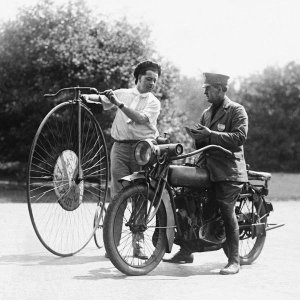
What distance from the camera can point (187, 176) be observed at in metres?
6.52

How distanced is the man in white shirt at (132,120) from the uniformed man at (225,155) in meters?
0.86

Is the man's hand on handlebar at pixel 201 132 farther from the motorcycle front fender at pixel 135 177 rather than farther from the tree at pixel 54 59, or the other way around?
the tree at pixel 54 59

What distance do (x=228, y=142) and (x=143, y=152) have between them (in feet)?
2.70

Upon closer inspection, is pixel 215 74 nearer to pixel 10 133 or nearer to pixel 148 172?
pixel 148 172

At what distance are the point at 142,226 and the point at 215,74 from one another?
1.64 m

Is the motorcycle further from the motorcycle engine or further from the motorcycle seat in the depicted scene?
the motorcycle seat

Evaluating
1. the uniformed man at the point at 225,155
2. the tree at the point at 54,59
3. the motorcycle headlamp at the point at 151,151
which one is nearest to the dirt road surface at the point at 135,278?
the uniformed man at the point at 225,155

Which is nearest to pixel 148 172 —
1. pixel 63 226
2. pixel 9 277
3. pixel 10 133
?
pixel 9 277

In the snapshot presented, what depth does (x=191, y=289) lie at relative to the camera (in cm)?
561

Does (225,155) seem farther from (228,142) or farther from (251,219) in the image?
(251,219)

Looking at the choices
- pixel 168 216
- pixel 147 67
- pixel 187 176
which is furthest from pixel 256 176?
pixel 147 67

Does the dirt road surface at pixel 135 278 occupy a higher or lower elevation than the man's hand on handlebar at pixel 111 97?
lower

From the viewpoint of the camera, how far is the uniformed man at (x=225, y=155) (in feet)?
21.4

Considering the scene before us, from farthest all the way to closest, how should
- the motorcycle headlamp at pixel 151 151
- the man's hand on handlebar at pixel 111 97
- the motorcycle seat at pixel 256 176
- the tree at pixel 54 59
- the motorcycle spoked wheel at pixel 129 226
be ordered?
the tree at pixel 54 59, the motorcycle seat at pixel 256 176, the man's hand on handlebar at pixel 111 97, the motorcycle headlamp at pixel 151 151, the motorcycle spoked wheel at pixel 129 226
